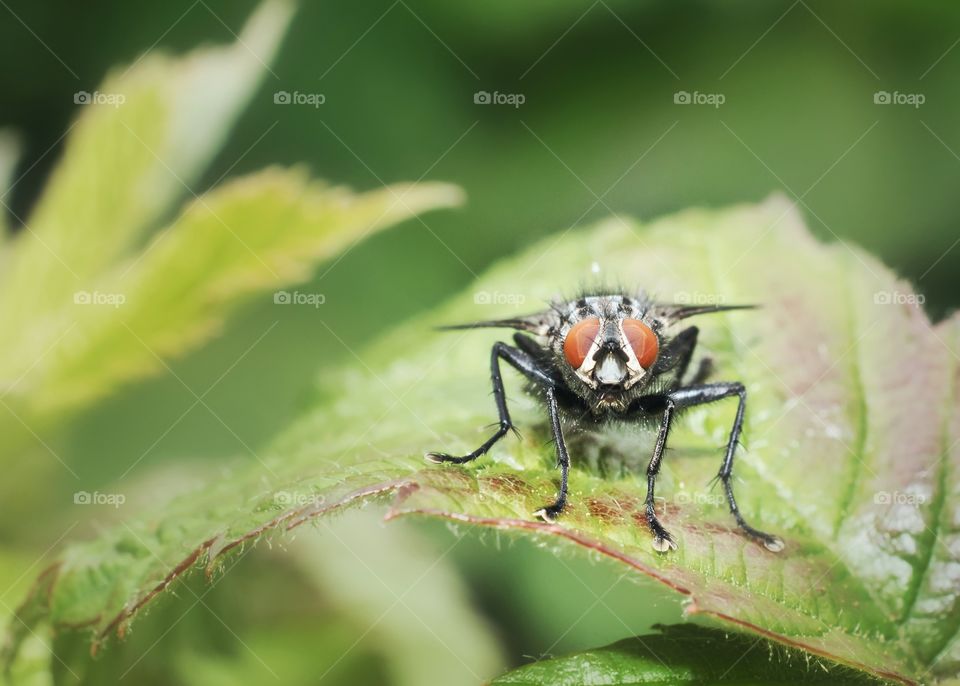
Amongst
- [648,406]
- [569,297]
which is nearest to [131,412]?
[569,297]

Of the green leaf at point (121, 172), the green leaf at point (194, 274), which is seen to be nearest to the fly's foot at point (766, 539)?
the green leaf at point (194, 274)

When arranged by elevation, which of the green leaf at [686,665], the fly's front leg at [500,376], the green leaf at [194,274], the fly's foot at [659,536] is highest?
the green leaf at [194,274]

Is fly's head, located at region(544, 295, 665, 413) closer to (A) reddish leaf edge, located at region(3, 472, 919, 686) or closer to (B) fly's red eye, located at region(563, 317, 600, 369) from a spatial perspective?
(B) fly's red eye, located at region(563, 317, 600, 369)

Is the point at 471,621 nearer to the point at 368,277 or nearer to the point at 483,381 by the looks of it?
the point at 483,381

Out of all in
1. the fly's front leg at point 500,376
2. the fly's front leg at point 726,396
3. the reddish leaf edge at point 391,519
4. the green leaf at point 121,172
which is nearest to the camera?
the reddish leaf edge at point 391,519

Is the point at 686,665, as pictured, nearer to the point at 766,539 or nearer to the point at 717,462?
the point at 766,539

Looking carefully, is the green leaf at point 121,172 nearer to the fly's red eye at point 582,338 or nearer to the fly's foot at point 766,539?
the fly's red eye at point 582,338

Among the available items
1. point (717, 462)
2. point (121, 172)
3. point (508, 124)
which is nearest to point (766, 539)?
point (717, 462)
